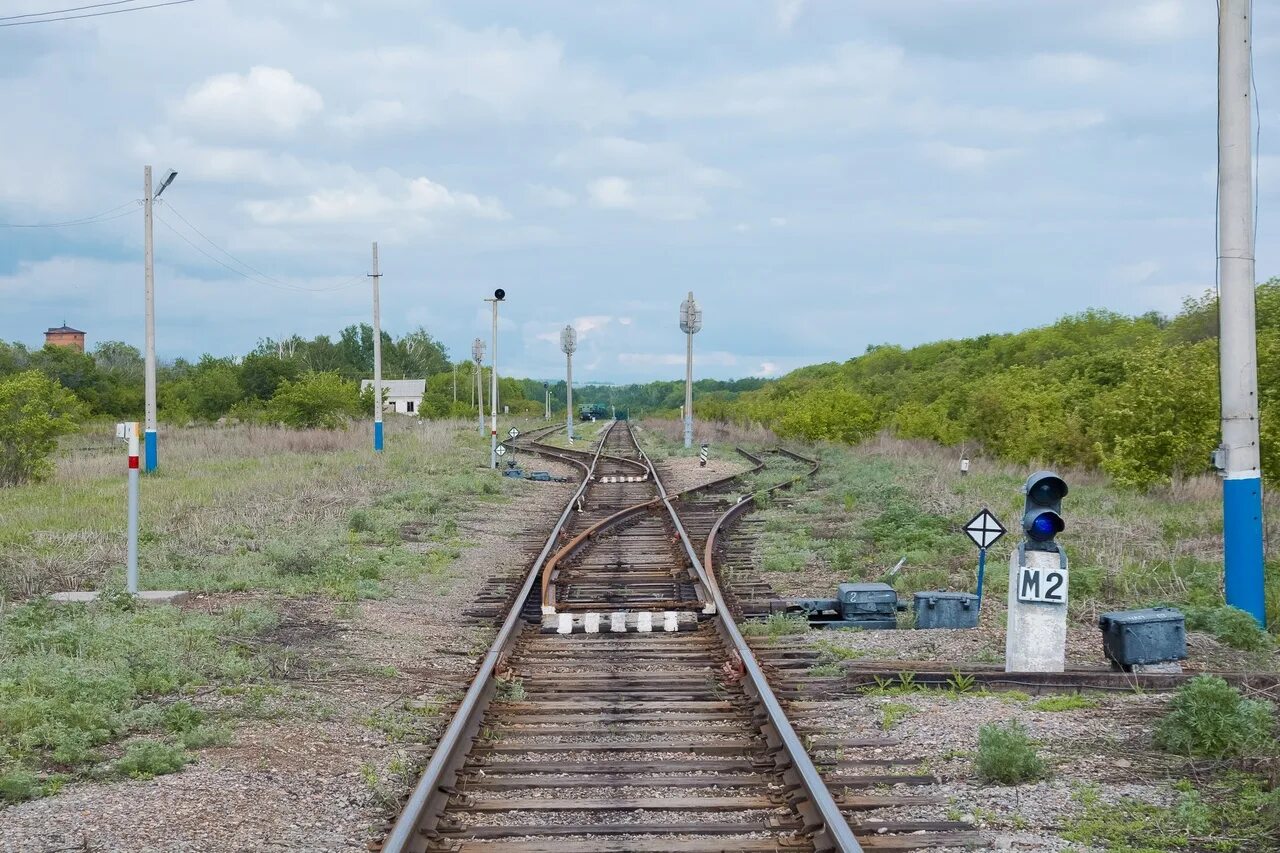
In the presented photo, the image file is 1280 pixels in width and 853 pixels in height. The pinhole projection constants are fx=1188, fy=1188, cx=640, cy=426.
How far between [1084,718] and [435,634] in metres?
5.62

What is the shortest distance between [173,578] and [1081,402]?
1501 inches

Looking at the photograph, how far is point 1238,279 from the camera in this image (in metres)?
9.05

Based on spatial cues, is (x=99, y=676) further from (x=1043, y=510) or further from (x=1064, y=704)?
(x=1043, y=510)

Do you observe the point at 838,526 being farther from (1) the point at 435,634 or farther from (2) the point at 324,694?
(2) the point at 324,694

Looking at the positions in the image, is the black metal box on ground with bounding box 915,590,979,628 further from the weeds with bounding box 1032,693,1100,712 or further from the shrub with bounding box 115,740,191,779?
the shrub with bounding box 115,740,191,779

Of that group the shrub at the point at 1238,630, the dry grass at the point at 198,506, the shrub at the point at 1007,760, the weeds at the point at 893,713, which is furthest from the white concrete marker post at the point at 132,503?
the shrub at the point at 1238,630

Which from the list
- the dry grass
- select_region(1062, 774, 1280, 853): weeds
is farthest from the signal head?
the dry grass

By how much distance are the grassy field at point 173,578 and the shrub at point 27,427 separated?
2.66ft

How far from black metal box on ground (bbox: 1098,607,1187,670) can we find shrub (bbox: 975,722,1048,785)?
2.30 m

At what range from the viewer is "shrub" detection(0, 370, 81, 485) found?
967 inches

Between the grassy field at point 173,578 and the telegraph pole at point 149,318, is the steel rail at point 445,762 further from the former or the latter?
the telegraph pole at point 149,318

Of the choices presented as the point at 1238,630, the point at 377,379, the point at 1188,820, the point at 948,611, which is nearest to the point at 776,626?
the point at 948,611

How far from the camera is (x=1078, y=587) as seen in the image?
37.1ft

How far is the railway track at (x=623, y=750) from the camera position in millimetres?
5262
